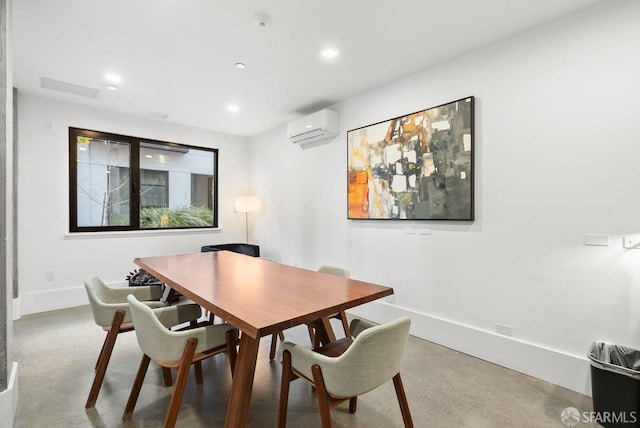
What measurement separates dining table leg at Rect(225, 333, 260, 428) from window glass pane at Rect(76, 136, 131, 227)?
3.98 m

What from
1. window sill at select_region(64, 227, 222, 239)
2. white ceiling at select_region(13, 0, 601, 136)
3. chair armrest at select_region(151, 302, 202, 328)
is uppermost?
white ceiling at select_region(13, 0, 601, 136)

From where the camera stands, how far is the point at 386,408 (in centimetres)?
194

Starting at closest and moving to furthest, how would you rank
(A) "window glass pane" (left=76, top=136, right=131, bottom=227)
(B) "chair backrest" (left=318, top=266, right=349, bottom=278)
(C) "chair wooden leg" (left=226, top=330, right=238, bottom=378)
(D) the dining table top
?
1. (D) the dining table top
2. (C) "chair wooden leg" (left=226, top=330, right=238, bottom=378)
3. (B) "chair backrest" (left=318, top=266, right=349, bottom=278)
4. (A) "window glass pane" (left=76, top=136, right=131, bottom=227)

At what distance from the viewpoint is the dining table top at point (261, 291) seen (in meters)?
1.36

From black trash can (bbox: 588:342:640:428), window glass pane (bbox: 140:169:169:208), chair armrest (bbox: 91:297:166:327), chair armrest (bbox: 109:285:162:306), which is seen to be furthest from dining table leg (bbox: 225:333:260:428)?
window glass pane (bbox: 140:169:169:208)

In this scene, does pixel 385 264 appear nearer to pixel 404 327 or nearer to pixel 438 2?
pixel 404 327

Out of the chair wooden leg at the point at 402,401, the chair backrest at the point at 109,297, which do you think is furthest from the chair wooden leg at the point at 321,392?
the chair backrest at the point at 109,297

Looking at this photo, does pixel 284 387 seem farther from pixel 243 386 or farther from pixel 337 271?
pixel 337 271

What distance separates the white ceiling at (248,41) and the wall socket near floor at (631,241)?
1.59 m

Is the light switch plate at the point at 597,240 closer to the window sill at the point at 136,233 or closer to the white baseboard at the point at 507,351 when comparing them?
the white baseboard at the point at 507,351

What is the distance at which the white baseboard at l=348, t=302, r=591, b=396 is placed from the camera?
2.13 m

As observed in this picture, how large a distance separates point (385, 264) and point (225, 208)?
3.21 m

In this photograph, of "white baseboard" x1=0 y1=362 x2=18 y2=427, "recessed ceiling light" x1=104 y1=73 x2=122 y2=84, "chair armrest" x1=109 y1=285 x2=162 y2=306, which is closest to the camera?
"white baseboard" x1=0 y1=362 x2=18 y2=427

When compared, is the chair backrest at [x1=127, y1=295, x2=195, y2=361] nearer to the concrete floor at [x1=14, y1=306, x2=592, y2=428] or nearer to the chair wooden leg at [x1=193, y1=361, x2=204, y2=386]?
the concrete floor at [x1=14, y1=306, x2=592, y2=428]
